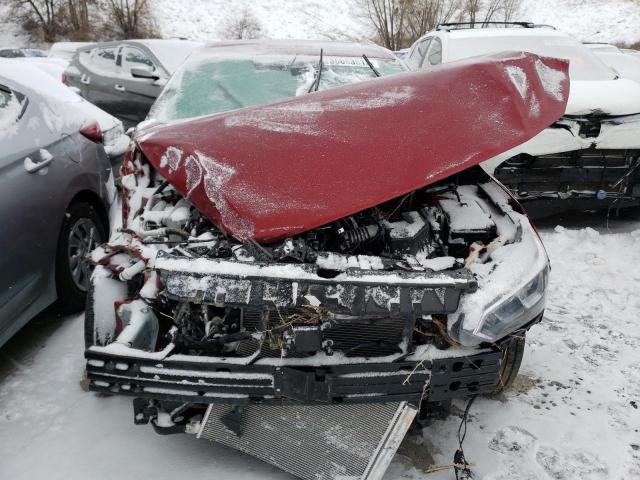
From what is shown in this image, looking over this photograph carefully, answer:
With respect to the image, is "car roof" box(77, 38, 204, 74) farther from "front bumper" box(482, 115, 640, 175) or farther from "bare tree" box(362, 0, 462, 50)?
"bare tree" box(362, 0, 462, 50)

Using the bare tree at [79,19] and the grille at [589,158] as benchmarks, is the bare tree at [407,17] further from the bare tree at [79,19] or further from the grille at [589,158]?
the grille at [589,158]

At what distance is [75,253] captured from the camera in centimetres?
311

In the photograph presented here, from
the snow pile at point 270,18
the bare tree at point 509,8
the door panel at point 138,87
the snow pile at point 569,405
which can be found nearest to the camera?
the snow pile at point 569,405

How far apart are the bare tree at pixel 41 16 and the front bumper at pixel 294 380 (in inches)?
1037

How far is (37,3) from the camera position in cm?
2370

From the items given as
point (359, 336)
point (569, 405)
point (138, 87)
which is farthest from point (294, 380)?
point (138, 87)

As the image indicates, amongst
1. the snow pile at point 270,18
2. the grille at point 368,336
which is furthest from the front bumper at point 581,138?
the snow pile at point 270,18

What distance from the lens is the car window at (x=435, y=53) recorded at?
5.41 metres

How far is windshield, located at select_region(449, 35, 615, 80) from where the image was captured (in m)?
4.97

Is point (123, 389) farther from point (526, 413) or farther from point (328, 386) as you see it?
point (526, 413)

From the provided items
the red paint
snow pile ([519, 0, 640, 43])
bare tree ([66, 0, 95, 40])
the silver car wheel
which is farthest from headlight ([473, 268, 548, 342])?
bare tree ([66, 0, 95, 40])

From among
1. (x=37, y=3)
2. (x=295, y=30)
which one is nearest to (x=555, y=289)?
(x=295, y=30)

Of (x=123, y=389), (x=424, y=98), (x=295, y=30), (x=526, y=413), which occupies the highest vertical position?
(x=424, y=98)

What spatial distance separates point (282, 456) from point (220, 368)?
48 cm
